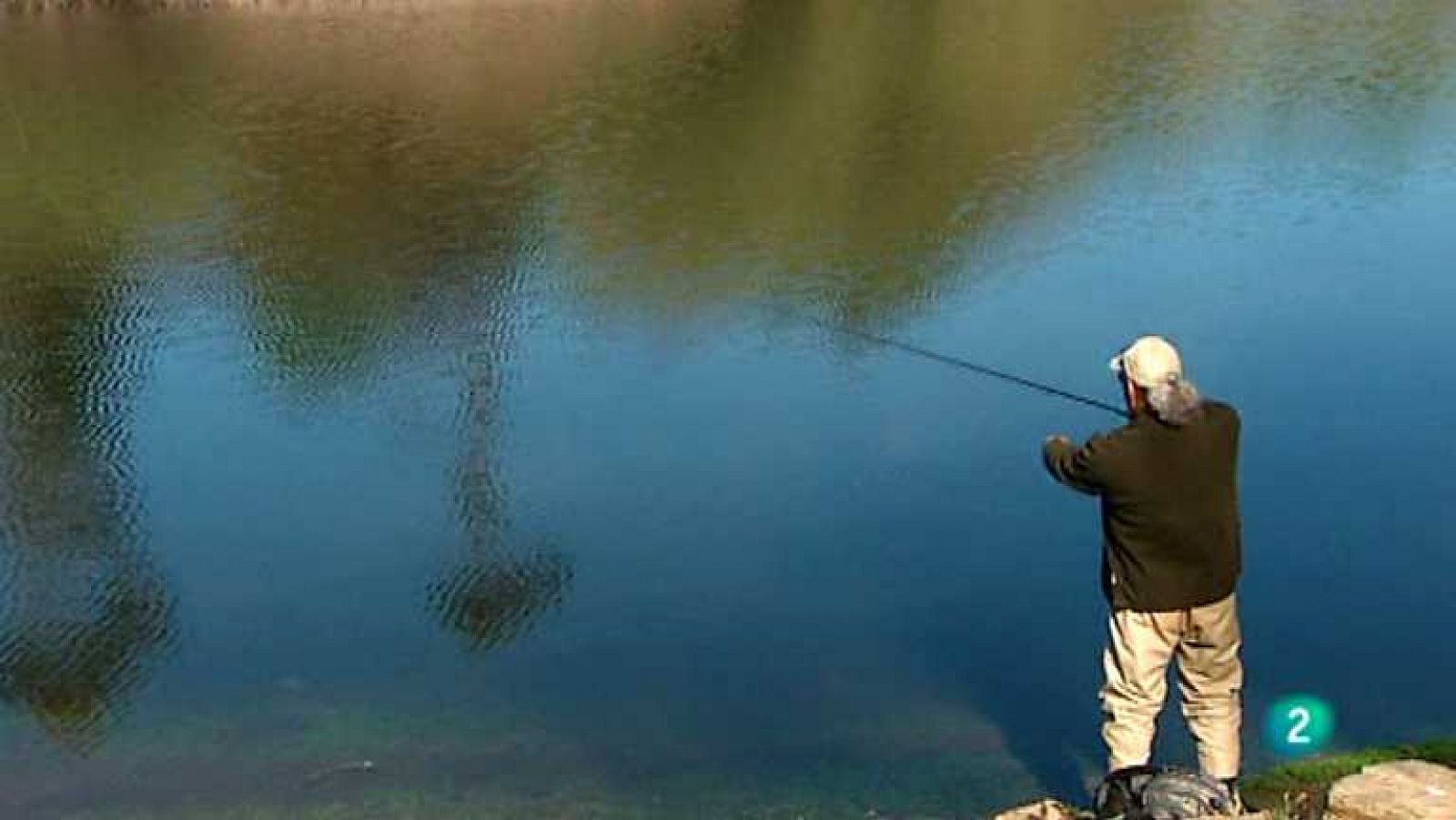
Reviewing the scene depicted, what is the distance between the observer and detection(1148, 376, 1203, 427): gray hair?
172 inches

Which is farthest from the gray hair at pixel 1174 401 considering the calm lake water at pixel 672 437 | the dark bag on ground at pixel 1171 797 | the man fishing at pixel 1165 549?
the calm lake water at pixel 672 437

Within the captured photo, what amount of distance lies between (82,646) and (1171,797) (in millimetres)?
4843

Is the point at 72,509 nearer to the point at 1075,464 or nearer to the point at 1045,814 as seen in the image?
the point at 1045,814

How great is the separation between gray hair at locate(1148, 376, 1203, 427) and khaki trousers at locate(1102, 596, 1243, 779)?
604mm

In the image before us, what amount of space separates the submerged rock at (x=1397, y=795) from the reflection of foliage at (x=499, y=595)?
3.55 metres

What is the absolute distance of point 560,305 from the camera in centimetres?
1152

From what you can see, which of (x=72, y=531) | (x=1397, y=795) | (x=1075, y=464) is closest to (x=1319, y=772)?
(x=1397, y=795)

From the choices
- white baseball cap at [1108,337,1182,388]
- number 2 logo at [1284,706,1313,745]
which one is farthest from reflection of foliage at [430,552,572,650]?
white baseball cap at [1108,337,1182,388]

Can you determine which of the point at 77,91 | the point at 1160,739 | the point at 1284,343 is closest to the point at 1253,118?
the point at 1284,343

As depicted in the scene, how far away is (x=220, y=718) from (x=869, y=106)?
44.7 feet

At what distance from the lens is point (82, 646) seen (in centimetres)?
704

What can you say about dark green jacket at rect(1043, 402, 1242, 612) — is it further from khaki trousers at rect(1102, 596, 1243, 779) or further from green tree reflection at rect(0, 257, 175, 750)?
green tree reflection at rect(0, 257, 175, 750)

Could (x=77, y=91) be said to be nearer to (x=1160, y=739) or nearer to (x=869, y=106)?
(x=869, y=106)

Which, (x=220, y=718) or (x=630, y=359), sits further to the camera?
(x=630, y=359)
